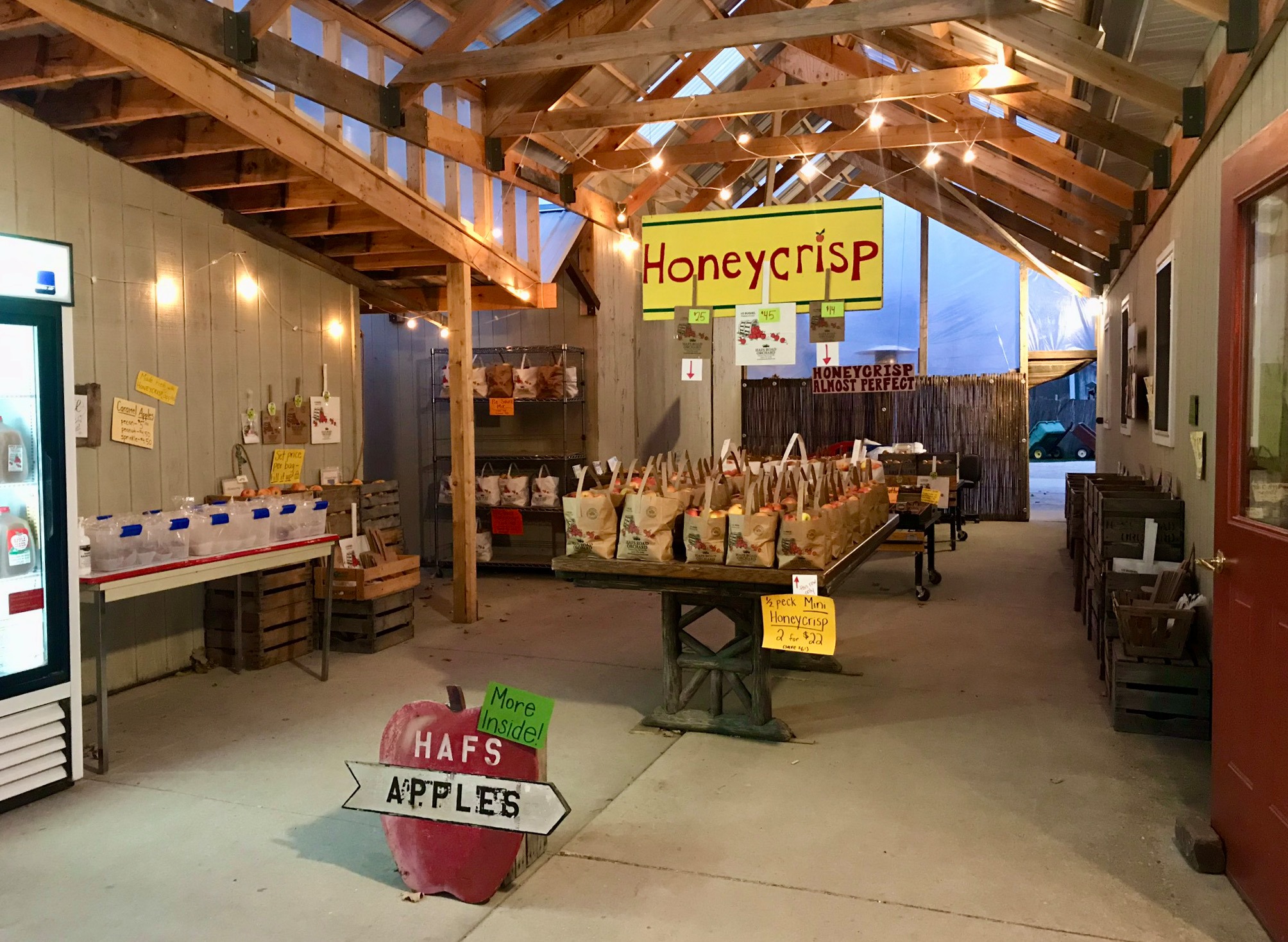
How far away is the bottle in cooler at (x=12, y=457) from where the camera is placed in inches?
145

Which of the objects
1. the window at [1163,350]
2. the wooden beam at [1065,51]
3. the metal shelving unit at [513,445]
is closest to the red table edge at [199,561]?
the metal shelving unit at [513,445]

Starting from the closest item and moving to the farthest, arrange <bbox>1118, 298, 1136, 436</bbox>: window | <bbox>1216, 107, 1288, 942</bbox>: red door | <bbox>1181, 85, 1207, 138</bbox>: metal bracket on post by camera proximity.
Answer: <bbox>1216, 107, 1288, 942</bbox>: red door
<bbox>1181, 85, 1207, 138</bbox>: metal bracket on post
<bbox>1118, 298, 1136, 436</bbox>: window

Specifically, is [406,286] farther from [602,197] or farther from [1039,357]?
[1039,357]

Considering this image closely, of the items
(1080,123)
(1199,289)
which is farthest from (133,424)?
(1080,123)

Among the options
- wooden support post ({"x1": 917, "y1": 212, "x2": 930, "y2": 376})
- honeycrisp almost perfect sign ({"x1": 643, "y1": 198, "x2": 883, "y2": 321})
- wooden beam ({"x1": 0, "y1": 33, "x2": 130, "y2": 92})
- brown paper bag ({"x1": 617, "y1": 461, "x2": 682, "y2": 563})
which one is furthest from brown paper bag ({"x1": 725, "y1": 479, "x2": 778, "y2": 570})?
wooden support post ({"x1": 917, "y1": 212, "x2": 930, "y2": 376})

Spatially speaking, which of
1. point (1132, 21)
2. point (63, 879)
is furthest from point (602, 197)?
point (63, 879)

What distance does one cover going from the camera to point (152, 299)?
5508mm

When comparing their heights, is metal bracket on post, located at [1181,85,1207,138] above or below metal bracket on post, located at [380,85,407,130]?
below

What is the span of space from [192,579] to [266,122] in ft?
7.65

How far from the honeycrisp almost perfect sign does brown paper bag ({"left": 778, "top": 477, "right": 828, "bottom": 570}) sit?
132 centimetres

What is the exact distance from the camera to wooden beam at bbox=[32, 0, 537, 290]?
3.98 metres

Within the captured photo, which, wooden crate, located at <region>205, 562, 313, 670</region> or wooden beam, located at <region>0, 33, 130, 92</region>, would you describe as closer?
wooden beam, located at <region>0, 33, 130, 92</region>

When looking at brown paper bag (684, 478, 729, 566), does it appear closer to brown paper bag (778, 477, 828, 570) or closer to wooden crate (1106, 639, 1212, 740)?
brown paper bag (778, 477, 828, 570)

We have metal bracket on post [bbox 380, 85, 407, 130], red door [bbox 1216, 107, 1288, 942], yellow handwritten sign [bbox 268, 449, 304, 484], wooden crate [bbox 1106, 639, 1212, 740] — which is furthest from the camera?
yellow handwritten sign [bbox 268, 449, 304, 484]
